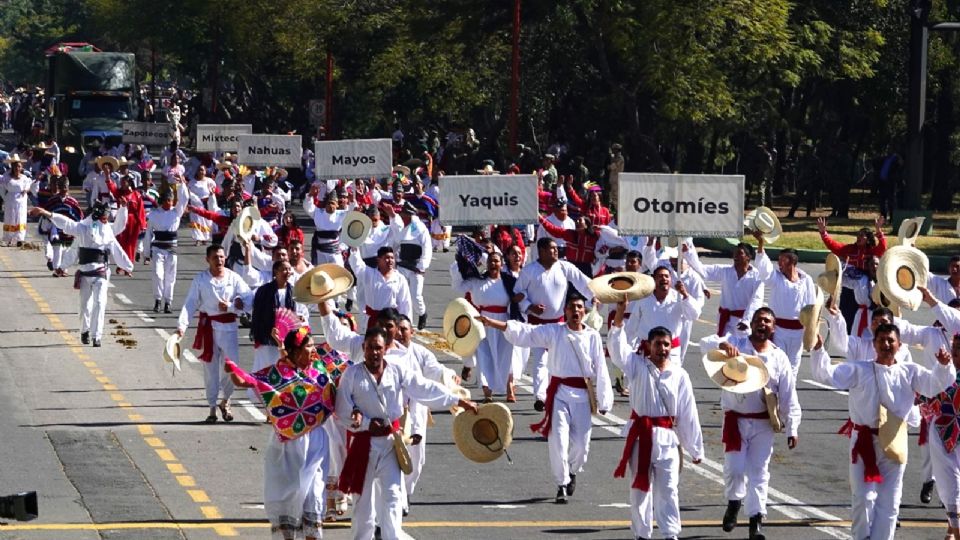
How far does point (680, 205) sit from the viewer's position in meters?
19.1

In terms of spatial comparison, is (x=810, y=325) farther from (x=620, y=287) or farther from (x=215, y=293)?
(x=215, y=293)

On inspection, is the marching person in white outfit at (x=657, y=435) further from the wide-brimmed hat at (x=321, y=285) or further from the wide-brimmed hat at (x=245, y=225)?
the wide-brimmed hat at (x=245, y=225)

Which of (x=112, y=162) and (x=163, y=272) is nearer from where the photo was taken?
(x=163, y=272)

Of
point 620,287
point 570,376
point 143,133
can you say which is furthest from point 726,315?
point 143,133

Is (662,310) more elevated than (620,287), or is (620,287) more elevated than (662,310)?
(620,287)

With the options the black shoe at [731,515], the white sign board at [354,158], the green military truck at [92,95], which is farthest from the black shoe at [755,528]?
the green military truck at [92,95]

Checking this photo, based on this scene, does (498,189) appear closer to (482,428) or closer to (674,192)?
(674,192)

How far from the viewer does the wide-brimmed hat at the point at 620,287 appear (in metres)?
15.2

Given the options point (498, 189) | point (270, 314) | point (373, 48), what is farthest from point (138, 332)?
point (373, 48)

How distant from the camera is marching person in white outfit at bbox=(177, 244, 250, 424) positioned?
19422 mm

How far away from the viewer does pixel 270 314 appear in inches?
695

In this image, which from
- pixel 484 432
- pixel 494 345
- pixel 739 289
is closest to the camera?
pixel 484 432

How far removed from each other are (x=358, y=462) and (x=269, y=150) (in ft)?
82.8

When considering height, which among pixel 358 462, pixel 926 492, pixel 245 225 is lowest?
pixel 926 492
